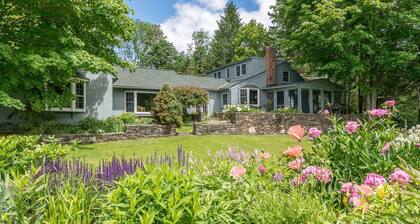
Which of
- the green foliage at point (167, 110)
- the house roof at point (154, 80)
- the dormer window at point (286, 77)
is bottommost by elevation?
the green foliage at point (167, 110)

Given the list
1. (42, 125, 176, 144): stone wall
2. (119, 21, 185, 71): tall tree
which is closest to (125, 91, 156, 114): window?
(42, 125, 176, 144): stone wall

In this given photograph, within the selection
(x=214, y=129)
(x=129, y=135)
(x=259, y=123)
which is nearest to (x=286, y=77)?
(x=259, y=123)

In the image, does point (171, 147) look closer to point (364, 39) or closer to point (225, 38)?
point (364, 39)

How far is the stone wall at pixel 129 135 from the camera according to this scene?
43.8 feet

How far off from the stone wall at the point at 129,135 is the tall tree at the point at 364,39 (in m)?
10.6

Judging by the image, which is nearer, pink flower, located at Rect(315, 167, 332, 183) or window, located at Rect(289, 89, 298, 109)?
pink flower, located at Rect(315, 167, 332, 183)

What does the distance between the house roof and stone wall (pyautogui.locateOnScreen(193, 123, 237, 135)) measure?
6.30 m

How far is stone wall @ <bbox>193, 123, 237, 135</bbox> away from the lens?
52.2ft

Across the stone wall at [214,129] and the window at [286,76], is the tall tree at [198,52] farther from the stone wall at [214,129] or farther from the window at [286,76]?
the stone wall at [214,129]

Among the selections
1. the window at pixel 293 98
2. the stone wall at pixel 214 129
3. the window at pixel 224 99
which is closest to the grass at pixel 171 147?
the stone wall at pixel 214 129

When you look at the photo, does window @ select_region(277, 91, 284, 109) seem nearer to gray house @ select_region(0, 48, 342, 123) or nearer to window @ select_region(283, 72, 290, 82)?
gray house @ select_region(0, 48, 342, 123)

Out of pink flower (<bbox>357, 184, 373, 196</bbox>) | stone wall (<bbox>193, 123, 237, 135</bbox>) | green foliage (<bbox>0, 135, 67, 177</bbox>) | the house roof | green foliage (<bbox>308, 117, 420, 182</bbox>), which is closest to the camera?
pink flower (<bbox>357, 184, 373, 196</bbox>)

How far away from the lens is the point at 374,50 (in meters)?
19.2

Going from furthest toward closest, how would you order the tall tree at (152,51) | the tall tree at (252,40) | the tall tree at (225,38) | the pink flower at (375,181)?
the tall tree at (225,38) → the tall tree at (152,51) → the tall tree at (252,40) → the pink flower at (375,181)
